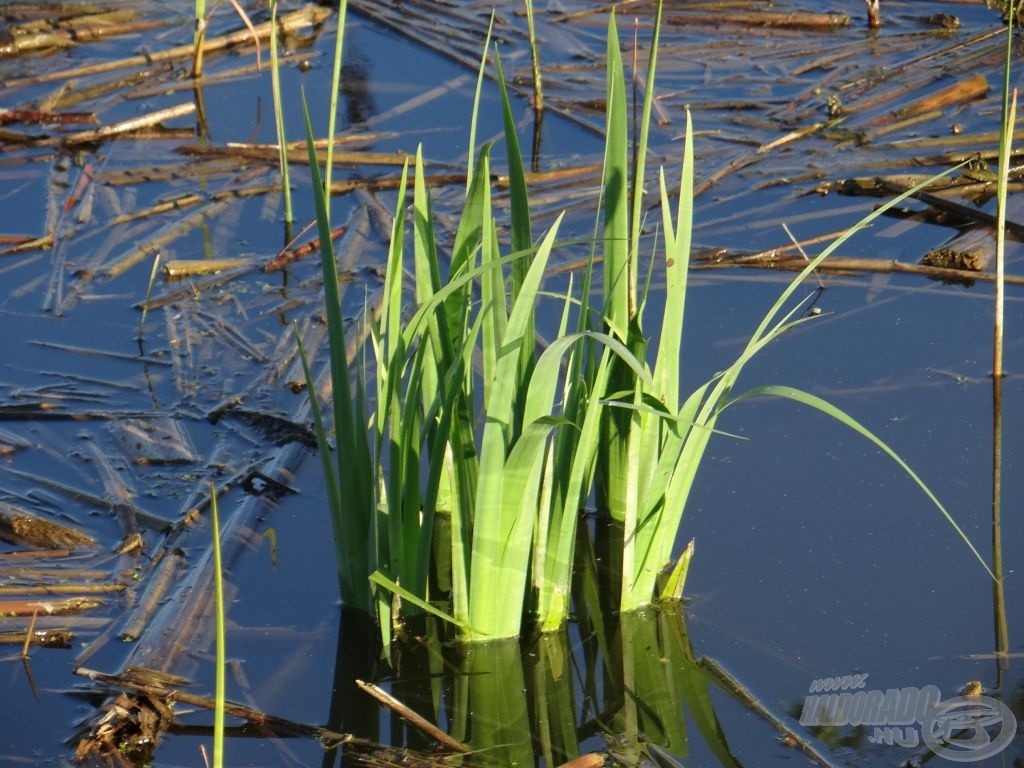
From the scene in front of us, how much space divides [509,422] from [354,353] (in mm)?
1802

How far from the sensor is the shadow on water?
2.63 m

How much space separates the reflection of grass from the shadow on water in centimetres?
19

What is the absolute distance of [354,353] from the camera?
13.8 ft

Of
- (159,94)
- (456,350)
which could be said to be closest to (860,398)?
(456,350)

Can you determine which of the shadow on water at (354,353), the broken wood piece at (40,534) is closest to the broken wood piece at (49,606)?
the shadow on water at (354,353)

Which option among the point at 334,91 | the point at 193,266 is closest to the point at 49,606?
the point at 334,91

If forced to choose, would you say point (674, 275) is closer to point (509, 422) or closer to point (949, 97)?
point (509, 422)

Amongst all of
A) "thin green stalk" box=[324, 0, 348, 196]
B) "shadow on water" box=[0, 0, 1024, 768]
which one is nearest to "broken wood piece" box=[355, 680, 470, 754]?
"shadow on water" box=[0, 0, 1024, 768]

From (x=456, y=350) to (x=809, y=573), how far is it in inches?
40.7

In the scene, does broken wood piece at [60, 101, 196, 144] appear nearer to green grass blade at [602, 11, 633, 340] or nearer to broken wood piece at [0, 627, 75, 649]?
broken wood piece at [0, 627, 75, 649]

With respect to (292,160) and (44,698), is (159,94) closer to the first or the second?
(292,160)

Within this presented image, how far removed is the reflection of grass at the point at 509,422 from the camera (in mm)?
2492

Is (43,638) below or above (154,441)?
below

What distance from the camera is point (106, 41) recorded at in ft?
24.4
